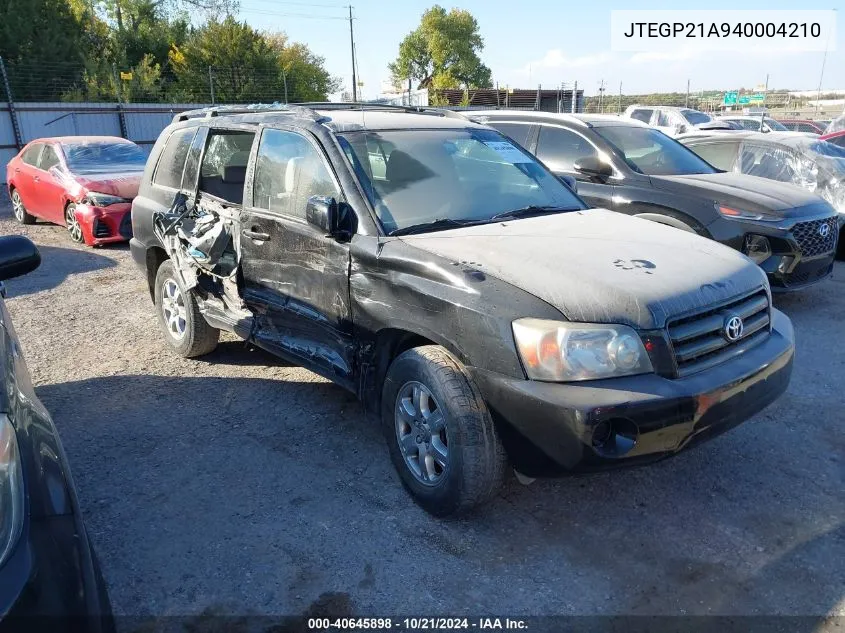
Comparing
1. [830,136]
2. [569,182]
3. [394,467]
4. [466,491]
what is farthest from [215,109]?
[830,136]

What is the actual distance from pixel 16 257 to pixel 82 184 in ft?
24.8

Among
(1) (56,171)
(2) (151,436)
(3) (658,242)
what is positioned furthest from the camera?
(1) (56,171)

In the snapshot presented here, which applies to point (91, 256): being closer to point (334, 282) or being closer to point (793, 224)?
point (334, 282)

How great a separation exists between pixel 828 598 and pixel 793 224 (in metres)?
4.32

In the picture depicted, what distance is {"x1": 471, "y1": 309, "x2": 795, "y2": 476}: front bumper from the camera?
254 centimetres

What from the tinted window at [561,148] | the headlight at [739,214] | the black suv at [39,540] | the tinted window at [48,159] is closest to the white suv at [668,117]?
the tinted window at [561,148]

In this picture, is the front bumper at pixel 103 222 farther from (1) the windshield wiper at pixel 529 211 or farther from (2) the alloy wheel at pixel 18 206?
(1) the windshield wiper at pixel 529 211

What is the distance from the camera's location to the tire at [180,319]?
4930mm

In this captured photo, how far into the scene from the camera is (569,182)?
4.67 m

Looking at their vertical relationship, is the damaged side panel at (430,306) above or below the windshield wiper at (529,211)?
below

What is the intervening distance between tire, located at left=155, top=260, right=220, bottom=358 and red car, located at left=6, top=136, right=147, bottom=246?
15.3 ft

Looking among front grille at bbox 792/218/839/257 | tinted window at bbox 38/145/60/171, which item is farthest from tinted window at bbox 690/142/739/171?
tinted window at bbox 38/145/60/171

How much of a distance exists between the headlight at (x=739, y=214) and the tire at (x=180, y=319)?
4.64m

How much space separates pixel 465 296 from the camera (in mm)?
2828
